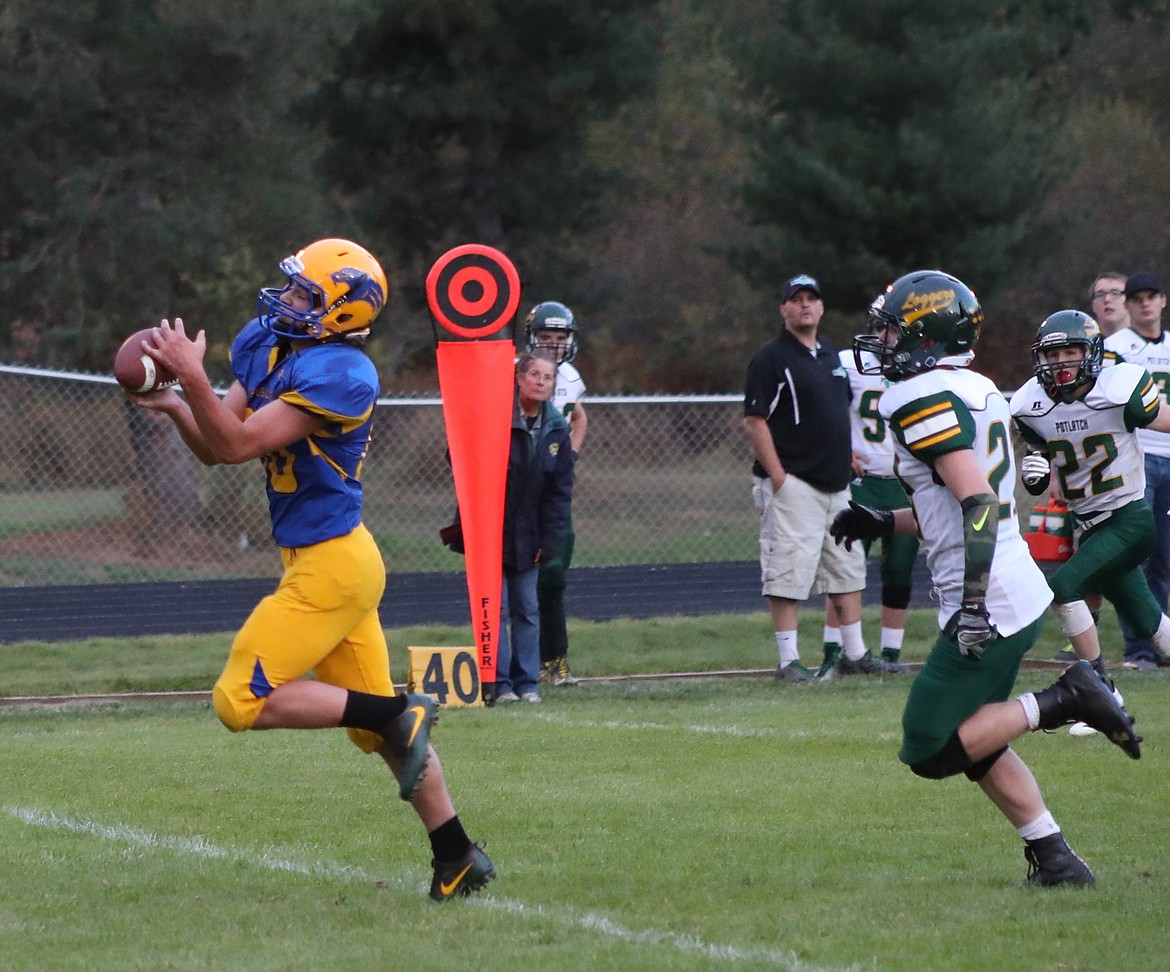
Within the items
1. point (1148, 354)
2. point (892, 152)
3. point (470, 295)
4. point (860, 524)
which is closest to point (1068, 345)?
point (860, 524)

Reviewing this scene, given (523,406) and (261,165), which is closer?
(523,406)

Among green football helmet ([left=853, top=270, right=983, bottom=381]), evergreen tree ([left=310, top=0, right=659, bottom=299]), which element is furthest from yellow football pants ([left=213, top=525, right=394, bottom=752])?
evergreen tree ([left=310, top=0, right=659, bottom=299])

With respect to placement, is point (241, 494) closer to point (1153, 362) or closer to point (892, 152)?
point (1153, 362)

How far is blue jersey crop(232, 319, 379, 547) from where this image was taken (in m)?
4.70

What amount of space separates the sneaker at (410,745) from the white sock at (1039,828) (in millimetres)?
1641

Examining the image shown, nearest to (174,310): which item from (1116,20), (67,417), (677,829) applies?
(67,417)

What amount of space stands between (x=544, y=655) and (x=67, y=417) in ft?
19.4

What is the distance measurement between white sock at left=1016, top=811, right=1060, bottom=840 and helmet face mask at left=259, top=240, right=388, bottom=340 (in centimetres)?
229

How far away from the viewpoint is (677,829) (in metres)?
5.64

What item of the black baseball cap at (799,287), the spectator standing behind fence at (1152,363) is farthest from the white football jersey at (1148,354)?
the black baseball cap at (799,287)

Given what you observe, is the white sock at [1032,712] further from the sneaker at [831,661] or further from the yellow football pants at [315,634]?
the sneaker at [831,661]

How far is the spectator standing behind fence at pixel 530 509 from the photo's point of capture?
9086 millimetres

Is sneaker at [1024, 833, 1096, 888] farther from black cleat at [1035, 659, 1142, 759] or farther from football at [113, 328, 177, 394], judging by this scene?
football at [113, 328, 177, 394]

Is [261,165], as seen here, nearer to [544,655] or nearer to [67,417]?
[67,417]
